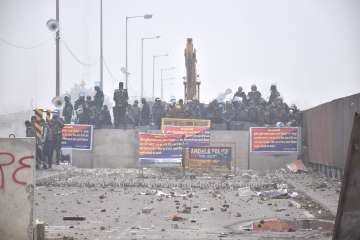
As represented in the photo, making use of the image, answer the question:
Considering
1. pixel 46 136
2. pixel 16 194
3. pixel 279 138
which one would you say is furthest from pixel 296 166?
pixel 16 194

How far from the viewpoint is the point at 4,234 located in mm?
8852

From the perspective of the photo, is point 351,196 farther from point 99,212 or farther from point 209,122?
point 209,122

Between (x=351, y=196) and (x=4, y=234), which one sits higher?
(x=351, y=196)

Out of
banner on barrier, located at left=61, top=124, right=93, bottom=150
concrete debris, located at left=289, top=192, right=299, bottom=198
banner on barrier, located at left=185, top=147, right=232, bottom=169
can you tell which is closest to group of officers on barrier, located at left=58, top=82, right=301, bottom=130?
banner on barrier, located at left=61, top=124, right=93, bottom=150

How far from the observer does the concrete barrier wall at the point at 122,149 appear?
31.3m

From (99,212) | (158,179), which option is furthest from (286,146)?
(99,212)

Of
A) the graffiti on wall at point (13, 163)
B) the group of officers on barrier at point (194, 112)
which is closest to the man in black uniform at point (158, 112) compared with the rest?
the group of officers on barrier at point (194, 112)

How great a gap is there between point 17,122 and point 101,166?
37.1m

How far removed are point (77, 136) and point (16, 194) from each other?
2304 cm

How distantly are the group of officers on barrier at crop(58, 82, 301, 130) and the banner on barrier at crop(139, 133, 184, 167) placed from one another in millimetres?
4851

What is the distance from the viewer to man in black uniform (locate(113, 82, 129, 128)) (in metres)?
33.9

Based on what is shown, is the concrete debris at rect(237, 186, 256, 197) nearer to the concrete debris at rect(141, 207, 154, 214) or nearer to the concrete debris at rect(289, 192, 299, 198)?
the concrete debris at rect(289, 192, 299, 198)

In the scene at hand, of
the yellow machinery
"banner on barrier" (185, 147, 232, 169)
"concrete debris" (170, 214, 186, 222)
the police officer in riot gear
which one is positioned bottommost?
"concrete debris" (170, 214, 186, 222)

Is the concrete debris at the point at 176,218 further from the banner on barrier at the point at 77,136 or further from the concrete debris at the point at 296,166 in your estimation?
the banner on barrier at the point at 77,136
